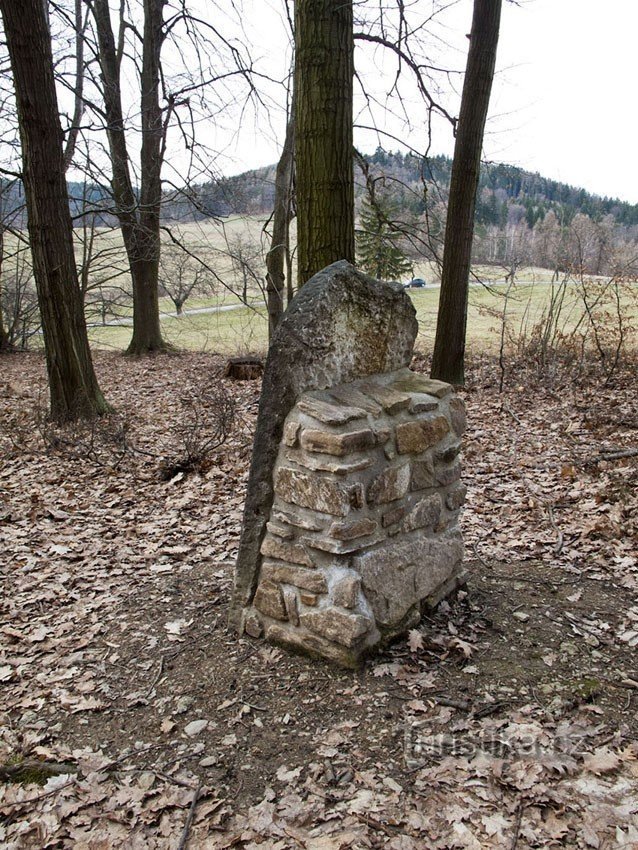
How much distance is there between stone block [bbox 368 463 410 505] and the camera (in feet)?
10.5

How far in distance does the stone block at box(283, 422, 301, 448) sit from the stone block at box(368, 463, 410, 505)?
0.46m

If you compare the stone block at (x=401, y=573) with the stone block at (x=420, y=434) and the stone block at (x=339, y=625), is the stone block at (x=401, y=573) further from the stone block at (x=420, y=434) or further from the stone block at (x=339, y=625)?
the stone block at (x=420, y=434)

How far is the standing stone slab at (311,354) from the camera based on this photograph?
324cm

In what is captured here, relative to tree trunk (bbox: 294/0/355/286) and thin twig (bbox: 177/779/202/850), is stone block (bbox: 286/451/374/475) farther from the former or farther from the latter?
tree trunk (bbox: 294/0/355/286)

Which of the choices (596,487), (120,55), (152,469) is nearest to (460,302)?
(596,487)

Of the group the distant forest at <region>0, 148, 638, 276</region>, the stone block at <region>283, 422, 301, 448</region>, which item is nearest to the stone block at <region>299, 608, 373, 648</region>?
the stone block at <region>283, 422, 301, 448</region>

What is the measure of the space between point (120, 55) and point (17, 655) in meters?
14.6

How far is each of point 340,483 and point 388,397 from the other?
651 millimetres

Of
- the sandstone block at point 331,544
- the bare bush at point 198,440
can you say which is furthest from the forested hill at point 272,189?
the sandstone block at point 331,544

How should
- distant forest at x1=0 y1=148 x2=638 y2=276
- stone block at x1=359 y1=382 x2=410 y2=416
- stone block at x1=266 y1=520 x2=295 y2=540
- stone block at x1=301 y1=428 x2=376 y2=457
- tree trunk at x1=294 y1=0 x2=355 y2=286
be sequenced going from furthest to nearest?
distant forest at x1=0 y1=148 x2=638 y2=276 < tree trunk at x1=294 y1=0 x2=355 y2=286 < stone block at x1=359 y1=382 x2=410 y2=416 < stone block at x1=266 y1=520 x2=295 y2=540 < stone block at x1=301 y1=428 x2=376 y2=457

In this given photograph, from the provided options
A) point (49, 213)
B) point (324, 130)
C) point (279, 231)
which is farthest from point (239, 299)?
point (324, 130)

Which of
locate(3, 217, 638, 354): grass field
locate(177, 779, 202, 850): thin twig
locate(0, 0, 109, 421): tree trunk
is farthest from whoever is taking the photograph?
locate(3, 217, 638, 354): grass field

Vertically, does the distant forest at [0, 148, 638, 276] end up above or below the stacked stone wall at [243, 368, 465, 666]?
above

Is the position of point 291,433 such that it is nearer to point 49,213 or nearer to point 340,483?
point 340,483
